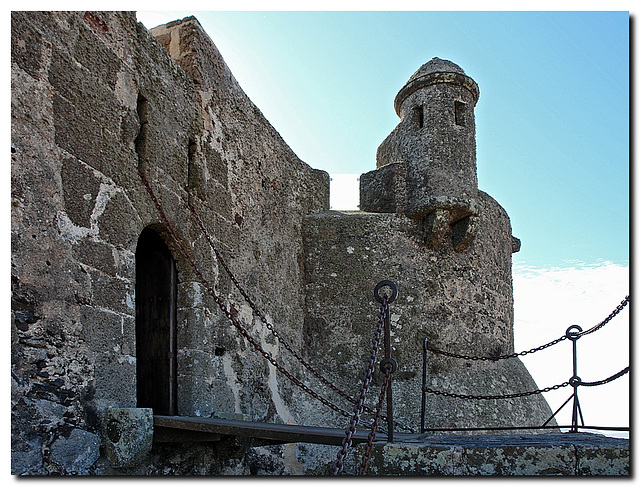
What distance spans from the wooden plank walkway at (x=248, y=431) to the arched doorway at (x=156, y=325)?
0.73 metres

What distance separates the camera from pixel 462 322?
8.55m

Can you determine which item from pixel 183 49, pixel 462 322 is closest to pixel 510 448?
pixel 183 49

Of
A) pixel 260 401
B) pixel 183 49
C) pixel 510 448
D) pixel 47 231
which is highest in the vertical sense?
pixel 183 49

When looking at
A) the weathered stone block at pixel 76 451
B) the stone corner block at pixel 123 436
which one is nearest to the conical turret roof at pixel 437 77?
the stone corner block at pixel 123 436

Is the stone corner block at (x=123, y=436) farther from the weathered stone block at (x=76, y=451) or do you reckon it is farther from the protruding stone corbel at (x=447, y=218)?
the protruding stone corbel at (x=447, y=218)

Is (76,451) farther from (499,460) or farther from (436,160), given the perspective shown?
(436,160)

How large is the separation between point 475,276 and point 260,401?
383 centimetres

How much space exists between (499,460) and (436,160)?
5875 millimetres

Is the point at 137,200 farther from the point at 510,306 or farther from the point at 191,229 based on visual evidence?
the point at 510,306

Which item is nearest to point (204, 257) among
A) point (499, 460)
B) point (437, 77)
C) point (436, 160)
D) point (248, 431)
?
point (248, 431)

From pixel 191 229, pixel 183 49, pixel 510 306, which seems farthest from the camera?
pixel 510 306

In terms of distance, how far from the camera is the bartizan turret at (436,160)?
28.0 feet

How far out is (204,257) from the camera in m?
5.71

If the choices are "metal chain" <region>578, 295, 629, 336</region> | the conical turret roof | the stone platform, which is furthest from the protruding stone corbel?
the stone platform
